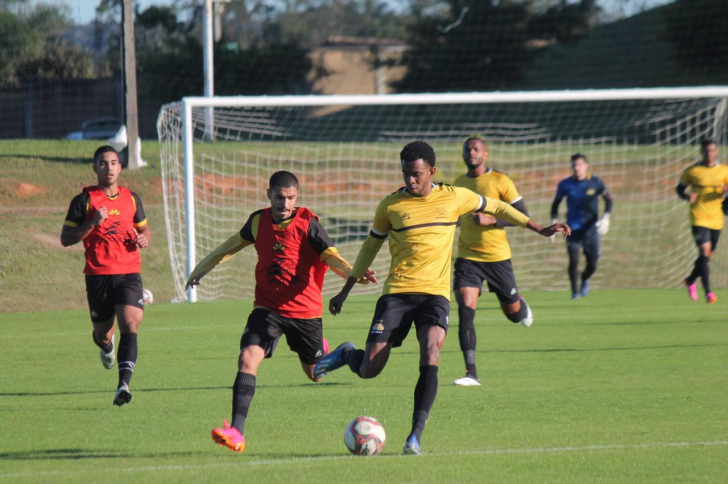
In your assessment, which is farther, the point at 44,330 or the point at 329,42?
the point at 329,42

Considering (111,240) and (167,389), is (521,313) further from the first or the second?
(111,240)

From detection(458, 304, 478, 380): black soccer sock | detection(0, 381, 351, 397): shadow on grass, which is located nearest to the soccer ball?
detection(0, 381, 351, 397): shadow on grass

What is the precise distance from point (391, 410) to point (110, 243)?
2.74 metres

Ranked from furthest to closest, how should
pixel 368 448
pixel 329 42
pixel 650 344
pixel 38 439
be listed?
pixel 329 42 → pixel 650 344 → pixel 38 439 → pixel 368 448

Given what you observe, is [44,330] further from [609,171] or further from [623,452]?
[609,171]

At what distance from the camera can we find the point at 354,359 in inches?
275

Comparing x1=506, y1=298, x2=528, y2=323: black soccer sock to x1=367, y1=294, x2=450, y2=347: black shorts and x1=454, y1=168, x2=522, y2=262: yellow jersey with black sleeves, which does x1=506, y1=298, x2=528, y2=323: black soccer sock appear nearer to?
x1=454, y1=168, x2=522, y2=262: yellow jersey with black sleeves

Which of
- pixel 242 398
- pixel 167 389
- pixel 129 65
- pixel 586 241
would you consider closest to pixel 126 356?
pixel 167 389

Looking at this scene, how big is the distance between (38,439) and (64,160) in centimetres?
1433

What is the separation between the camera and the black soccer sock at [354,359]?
693 cm

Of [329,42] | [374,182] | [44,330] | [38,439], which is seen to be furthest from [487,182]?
[329,42]

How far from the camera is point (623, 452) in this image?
6172mm

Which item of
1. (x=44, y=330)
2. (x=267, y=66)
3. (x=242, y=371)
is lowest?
(x=44, y=330)

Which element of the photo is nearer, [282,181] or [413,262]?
[282,181]
